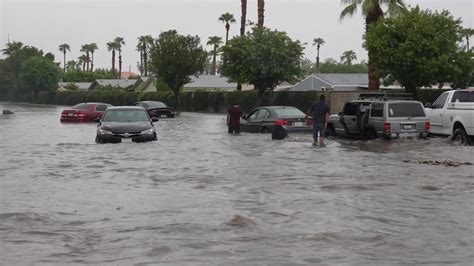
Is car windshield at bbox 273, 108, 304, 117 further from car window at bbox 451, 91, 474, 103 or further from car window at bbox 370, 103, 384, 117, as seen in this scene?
car window at bbox 451, 91, 474, 103

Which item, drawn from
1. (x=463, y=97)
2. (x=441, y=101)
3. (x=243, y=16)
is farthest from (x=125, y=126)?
(x=243, y=16)

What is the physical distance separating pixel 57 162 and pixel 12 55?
103 meters

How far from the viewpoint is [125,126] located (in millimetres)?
22156

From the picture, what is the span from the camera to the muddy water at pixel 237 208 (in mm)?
7531

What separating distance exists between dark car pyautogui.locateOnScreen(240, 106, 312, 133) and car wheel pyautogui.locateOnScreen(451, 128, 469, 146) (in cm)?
527

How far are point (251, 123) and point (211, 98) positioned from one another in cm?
3413

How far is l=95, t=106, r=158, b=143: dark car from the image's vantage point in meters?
22.0

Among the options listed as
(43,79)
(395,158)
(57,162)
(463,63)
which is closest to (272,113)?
(395,158)

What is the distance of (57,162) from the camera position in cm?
1797

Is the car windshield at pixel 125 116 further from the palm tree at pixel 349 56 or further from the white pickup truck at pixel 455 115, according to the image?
the palm tree at pixel 349 56

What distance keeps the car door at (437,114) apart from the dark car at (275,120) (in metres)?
4.30

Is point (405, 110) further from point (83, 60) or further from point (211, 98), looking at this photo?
point (83, 60)

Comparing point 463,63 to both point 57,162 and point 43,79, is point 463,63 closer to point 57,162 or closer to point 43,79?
point 57,162

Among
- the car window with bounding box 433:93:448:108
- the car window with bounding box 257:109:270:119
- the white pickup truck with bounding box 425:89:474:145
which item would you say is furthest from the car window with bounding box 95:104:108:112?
the car window with bounding box 433:93:448:108
